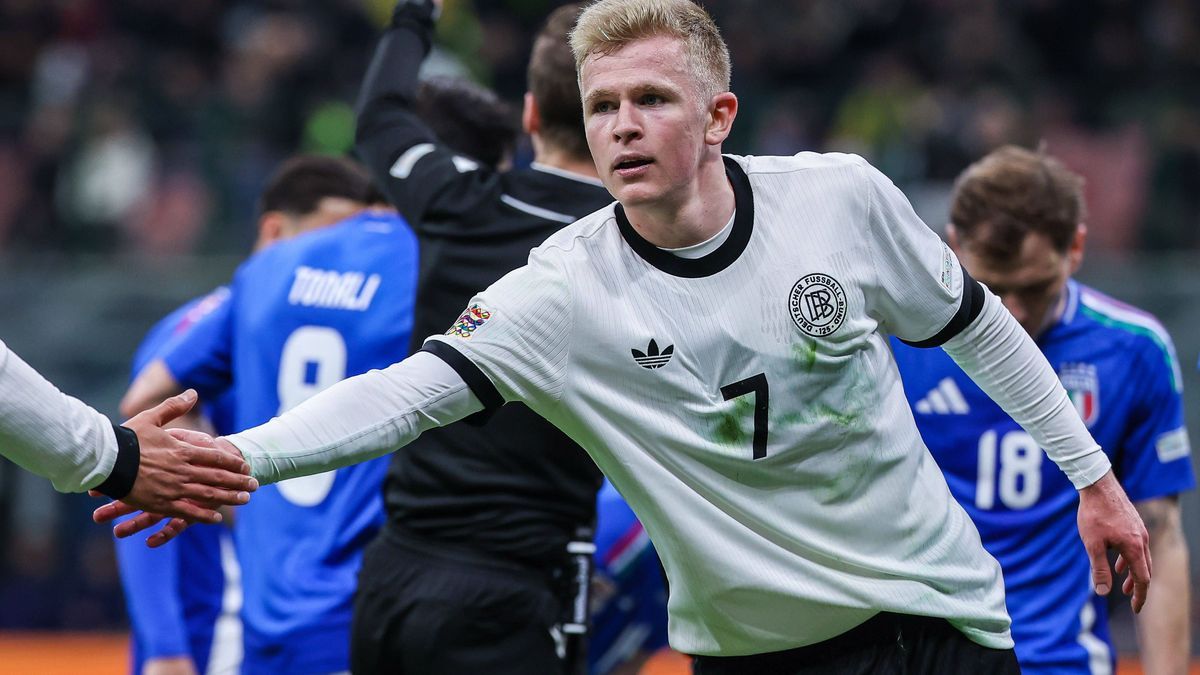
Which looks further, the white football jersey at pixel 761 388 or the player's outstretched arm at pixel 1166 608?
the player's outstretched arm at pixel 1166 608

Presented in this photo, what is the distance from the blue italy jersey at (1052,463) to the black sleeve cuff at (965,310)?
101 cm

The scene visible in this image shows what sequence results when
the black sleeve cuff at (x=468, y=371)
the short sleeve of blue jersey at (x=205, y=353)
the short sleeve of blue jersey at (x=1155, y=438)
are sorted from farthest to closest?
the short sleeve of blue jersey at (x=205, y=353), the short sleeve of blue jersey at (x=1155, y=438), the black sleeve cuff at (x=468, y=371)

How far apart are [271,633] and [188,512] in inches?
67.4

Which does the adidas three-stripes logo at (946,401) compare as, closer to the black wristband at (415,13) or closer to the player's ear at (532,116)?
the player's ear at (532,116)

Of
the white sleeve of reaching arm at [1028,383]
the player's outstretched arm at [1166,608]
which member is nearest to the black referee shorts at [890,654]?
the white sleeve of reaching arm at [1028,383]

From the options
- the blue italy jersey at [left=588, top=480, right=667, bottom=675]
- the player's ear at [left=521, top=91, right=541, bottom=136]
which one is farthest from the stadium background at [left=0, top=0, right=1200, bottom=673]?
the player's ear at [left=521, top=91, right=541, bottom=136]

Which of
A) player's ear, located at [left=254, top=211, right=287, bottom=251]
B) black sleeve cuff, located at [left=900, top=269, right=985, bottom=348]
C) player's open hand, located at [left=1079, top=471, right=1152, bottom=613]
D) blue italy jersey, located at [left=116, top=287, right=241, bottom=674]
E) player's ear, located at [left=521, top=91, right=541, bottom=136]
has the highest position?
player's ear, located at [left=521, top=91, right=541, bottom=136]

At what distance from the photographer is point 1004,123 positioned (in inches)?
447

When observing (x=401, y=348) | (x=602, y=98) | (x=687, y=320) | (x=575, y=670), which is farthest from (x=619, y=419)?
(x=401, y=348)

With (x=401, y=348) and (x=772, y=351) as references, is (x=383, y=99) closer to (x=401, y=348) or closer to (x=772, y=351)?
(x=401, y=348)

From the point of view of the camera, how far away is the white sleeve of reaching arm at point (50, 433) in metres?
2.93

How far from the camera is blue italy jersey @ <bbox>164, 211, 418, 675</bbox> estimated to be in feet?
15.1

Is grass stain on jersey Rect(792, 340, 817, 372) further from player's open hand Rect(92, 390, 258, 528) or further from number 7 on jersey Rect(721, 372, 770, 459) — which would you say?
player's open hand Rect(92, 390, 258, 528)

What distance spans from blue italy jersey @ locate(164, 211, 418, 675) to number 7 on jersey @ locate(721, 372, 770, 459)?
5.38 ft
